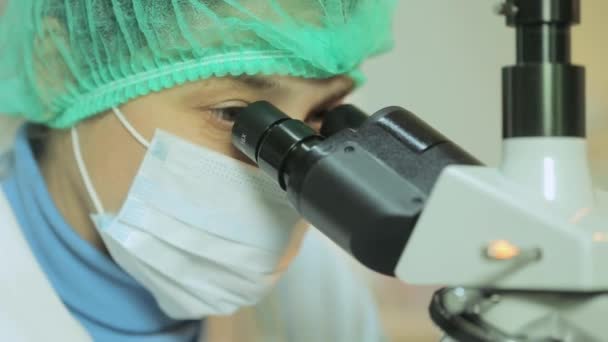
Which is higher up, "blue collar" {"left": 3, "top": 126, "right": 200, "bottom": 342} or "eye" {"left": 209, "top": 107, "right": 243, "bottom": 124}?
"eye" {"left": 209, "top": 107, "right": 243, "bottom": 124}

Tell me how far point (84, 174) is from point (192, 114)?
0.15 meters

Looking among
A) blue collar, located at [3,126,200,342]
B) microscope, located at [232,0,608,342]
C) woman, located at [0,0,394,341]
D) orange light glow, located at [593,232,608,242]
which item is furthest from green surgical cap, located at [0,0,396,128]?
orange light glow, located at [593,232,608,242]

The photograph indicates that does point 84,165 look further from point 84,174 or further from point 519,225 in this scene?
point 519,225

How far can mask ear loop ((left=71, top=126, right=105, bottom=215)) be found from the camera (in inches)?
32.4

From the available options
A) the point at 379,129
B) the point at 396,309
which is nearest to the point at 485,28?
the point at 396,309

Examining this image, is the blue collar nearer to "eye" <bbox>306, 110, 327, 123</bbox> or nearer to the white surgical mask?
the white surgical mask

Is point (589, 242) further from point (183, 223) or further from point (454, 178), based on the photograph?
point (183, 223)

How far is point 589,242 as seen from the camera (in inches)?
15.5

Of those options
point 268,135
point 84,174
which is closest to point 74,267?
point 84,174

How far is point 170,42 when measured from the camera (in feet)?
2.50

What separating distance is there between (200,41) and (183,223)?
190 mm

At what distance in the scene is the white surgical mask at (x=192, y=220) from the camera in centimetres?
78

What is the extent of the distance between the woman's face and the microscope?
1.00 ft

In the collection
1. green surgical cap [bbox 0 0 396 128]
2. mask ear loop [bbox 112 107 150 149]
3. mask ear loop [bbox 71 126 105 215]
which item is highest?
green surgical cap [bbox 0 0 396 128]
